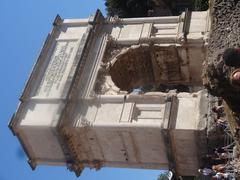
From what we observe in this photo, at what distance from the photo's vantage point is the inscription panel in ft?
62.7

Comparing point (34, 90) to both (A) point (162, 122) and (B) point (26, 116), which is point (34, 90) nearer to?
(B) point (26, 116)

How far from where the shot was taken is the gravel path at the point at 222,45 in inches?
474

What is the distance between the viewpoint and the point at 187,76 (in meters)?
22.1

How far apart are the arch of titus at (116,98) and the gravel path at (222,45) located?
4.09 meters

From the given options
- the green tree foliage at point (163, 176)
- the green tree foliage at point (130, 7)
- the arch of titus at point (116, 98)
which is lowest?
the arch of titus at point (116, 98)

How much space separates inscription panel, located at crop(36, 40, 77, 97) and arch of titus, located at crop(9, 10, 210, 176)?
0.05m

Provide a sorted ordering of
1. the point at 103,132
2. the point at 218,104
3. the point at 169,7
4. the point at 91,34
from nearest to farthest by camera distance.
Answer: the point at 218,104
the point at 103,132
the point at 91,34
the point at 169,7

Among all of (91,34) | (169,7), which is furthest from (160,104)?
(169,7)

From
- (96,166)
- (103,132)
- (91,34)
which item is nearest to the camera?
(103,132)

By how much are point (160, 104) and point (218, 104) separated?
2.14 meters

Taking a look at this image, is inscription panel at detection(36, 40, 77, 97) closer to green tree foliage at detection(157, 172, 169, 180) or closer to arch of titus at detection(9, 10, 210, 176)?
arch of titus at detection(9, 10, 210, 176)

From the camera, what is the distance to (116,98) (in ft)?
59.6

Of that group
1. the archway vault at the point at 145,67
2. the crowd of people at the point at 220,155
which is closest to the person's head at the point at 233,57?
the crowd of people at the point at 220,155

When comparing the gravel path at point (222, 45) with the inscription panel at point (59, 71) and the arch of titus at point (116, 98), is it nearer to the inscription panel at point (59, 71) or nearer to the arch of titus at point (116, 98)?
the arch of titus at point (116, 98)
